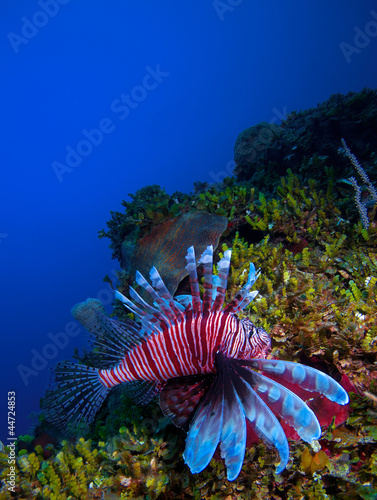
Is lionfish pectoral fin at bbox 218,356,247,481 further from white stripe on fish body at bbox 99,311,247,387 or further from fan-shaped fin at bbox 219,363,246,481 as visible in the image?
white stripe on fish body at bbox 99,311,247,387

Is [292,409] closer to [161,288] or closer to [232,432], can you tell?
[232,432]

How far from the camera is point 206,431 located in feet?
5.22

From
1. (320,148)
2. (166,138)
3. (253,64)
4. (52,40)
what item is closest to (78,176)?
(166,138)

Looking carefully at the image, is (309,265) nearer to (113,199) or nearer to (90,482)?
(90,482)

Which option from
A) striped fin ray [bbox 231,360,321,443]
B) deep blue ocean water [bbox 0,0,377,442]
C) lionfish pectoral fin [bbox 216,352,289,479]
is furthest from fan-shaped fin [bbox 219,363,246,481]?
deep blue ocean water [bbox 0,0,377,442]

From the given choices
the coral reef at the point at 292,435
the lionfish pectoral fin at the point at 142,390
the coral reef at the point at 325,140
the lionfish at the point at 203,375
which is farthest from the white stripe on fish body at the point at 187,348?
the coral reef at the point at 325,140

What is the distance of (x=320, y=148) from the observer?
739cm

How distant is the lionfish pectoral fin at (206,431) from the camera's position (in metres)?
1.47

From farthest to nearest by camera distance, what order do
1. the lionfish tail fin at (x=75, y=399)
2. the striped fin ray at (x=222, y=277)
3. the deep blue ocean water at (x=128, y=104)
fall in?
the deep blue ocean water at (x=128, y=104)
the lionfish tail fin at (x=75, y=399)
the striped fin ray at (x=222, y=277)

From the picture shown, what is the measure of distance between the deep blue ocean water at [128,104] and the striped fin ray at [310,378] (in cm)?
6547

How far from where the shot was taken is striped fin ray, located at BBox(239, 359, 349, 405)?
4.52 ft

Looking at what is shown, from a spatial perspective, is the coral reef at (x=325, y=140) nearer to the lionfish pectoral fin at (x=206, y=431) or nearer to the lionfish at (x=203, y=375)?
the lionfish at (x=203, y=375)

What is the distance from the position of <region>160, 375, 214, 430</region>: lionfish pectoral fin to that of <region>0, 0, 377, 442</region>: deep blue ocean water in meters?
64.6

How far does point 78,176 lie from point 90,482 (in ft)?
A: 445
